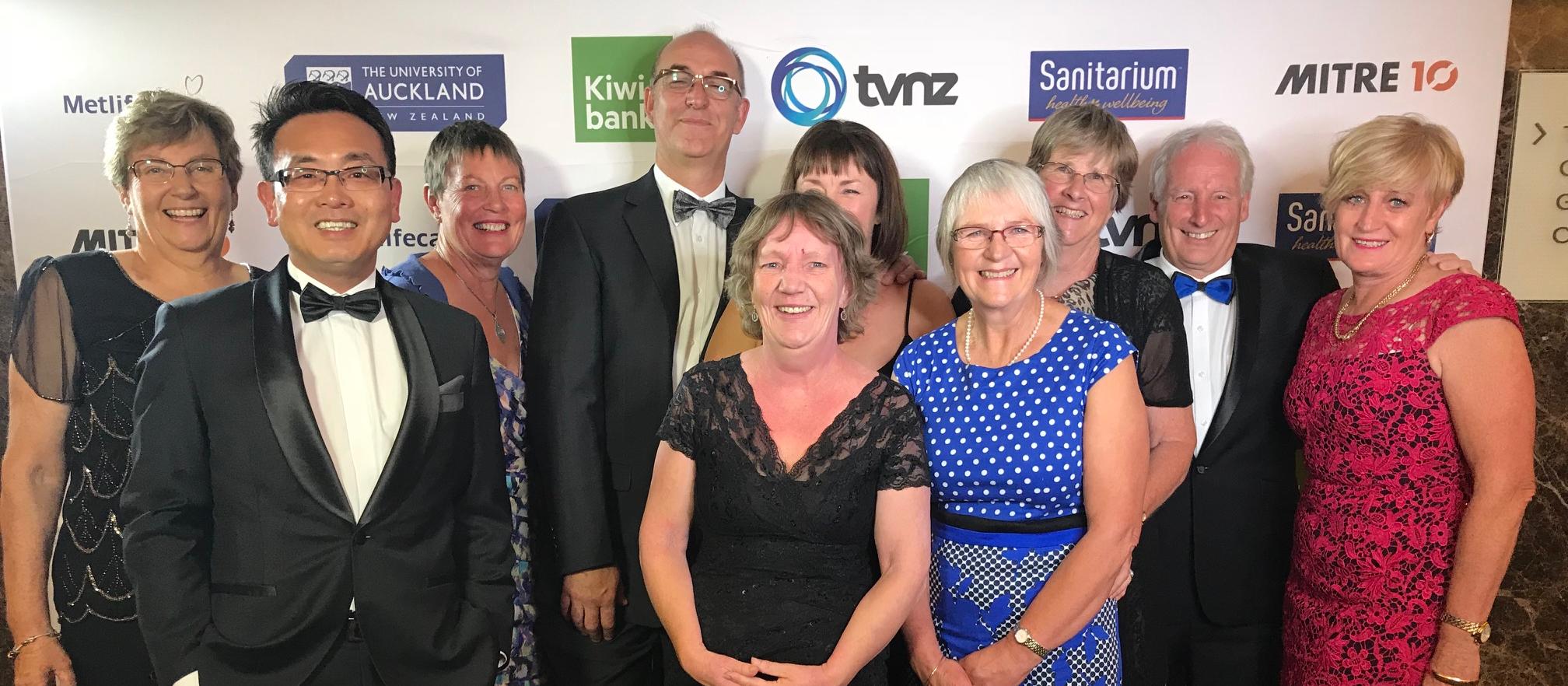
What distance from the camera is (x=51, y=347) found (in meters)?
2.22

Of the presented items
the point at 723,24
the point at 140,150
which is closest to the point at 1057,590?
the point at 723,24

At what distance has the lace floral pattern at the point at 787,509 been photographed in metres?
1.78

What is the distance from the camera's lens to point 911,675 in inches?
80.0

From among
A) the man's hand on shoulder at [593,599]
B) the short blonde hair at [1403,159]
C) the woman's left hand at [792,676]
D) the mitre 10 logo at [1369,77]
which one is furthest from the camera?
the mitre 10 logo at [1369,77]

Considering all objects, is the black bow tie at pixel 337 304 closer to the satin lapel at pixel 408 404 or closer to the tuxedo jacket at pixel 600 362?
the satin lapel at pixel 408 404

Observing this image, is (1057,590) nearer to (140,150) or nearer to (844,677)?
(844,677)

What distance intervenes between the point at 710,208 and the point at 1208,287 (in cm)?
140

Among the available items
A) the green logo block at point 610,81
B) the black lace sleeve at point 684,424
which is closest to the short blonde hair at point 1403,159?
the black lace sleeve at point 684,424

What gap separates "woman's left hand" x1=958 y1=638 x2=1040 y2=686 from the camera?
1834 millimetres

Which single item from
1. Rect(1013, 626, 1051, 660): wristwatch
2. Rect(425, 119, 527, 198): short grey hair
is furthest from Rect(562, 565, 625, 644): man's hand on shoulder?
Rect(425, 119, 527, 198): short grey hair

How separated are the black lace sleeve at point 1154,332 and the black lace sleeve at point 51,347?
2.58 m

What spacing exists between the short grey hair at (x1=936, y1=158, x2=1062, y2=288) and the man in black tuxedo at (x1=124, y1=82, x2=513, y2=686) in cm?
114

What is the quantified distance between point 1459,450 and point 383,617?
2458mm

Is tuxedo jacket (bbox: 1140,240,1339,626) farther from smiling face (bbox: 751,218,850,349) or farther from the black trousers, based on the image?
the black trousers
